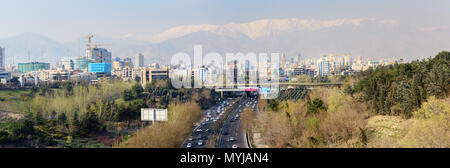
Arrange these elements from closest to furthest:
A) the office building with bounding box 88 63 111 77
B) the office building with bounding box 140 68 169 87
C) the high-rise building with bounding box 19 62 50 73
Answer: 1. the office building with bounding box 140 68 169 87
2. the office building with bounding box 88 63 111 77
3. the high-rise building with bounding box 19 62 50 73

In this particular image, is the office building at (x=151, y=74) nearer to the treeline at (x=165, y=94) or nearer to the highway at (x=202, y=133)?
the treeline at (x=165, y=94)

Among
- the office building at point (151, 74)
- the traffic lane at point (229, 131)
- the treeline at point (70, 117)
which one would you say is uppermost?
the office building at point (151, 74)

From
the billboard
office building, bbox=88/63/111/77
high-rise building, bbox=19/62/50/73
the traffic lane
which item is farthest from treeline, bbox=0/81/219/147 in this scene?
high-rise building, bbox=19/62/50/73

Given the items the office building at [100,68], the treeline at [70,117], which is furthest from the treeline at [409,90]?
the office building at [100,68]

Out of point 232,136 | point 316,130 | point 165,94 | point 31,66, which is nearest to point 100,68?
point 31,66

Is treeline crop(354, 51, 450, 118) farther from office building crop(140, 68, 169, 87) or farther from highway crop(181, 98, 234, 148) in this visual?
office building crop(140, 68, 169, 87)

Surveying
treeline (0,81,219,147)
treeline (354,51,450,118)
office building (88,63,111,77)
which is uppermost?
office building (88,63,111,77)

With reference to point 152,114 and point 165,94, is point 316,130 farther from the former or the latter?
point 165,94

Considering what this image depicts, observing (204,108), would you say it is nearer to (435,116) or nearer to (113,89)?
(113,89)

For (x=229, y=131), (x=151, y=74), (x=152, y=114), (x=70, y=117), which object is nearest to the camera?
(x=152, y=114)
